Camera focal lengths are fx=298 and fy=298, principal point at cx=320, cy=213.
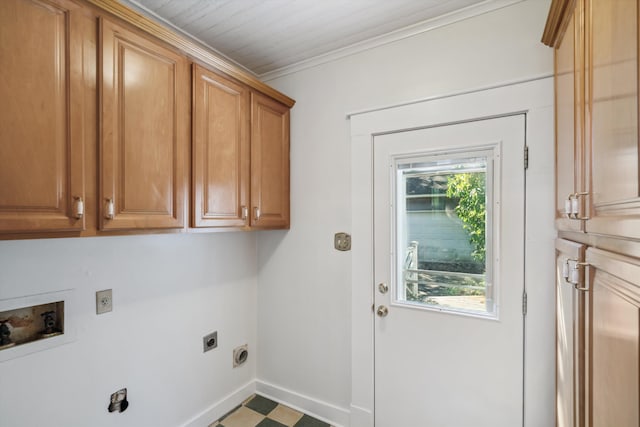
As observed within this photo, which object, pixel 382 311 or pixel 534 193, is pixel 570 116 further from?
pixel 382 311

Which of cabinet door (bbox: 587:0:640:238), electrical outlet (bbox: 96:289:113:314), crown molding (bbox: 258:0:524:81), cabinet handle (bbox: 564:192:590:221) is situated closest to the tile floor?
electrical outlet (bbox: 96:289:113:314)

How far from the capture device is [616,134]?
0.65m

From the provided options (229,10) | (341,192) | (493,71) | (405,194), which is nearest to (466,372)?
(405,194)

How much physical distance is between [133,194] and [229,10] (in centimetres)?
110

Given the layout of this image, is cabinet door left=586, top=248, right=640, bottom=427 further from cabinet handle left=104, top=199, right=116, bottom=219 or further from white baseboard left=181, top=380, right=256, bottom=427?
white baseboard left=181, top=380, right=256, bottom=427

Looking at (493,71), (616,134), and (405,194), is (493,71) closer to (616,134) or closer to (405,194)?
(405,194)

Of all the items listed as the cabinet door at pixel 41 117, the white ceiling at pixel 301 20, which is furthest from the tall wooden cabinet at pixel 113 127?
the white ceiling at pixel 301 20

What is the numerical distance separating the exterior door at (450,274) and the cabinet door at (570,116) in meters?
→ 0.23

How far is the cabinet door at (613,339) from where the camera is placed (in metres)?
0.56

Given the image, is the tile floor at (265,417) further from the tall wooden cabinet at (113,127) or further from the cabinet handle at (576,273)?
the cabinet handle at (576,273)

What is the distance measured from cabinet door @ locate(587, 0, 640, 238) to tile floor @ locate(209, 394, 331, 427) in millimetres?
1997

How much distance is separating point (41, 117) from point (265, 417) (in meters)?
2.08

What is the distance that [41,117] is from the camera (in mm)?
990

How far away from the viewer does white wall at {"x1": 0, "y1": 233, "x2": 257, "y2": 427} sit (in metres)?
1.25
